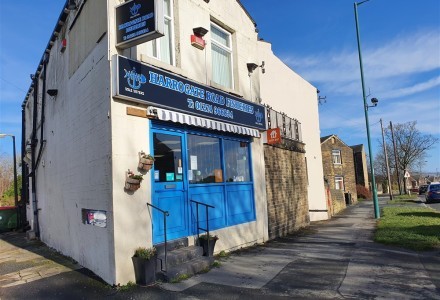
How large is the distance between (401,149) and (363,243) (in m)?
59.4

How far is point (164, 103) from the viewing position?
7.39 meters

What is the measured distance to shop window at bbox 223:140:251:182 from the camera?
9.85m

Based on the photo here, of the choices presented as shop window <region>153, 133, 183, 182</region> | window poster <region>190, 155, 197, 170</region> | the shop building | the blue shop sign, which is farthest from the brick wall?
shop window <region>153, 133, 183, 182</region>

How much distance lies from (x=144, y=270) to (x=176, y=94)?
141 inches

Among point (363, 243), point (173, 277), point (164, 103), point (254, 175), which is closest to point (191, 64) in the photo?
point (164, 103)

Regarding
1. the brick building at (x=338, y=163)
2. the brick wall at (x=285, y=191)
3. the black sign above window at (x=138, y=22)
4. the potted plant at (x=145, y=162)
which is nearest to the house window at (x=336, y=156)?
the brick building at (x=338, y=163)

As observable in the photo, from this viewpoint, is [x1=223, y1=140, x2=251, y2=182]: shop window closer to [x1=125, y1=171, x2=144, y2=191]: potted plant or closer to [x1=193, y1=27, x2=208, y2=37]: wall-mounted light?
[x1=193, y1=27, x2=208, y2=37]: wall-mounted light

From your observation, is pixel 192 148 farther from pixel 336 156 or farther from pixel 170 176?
pixel 336 156

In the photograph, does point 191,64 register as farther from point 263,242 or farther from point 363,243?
point 363,243

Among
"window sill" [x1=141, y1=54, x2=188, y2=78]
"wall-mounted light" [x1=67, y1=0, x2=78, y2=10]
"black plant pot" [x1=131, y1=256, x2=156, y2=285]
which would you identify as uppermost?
"wall-mounted light" [x1=67, y1=0, x2=78, y2=10]

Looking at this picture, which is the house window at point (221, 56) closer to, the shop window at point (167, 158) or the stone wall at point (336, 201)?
the shop window at point (167, 158)

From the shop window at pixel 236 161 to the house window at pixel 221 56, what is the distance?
1777 mm

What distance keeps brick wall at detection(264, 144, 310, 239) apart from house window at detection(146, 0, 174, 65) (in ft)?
15.8

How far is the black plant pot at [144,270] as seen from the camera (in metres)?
6.14
